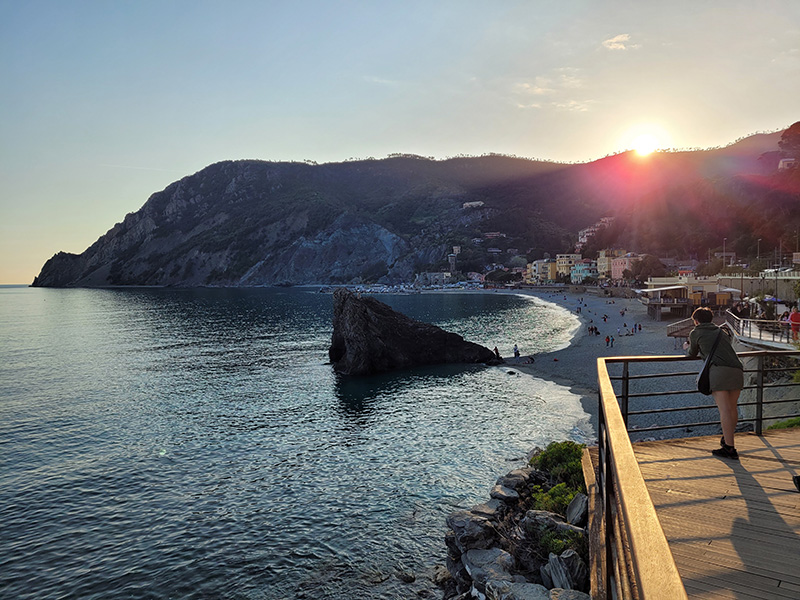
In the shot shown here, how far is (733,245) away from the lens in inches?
4001

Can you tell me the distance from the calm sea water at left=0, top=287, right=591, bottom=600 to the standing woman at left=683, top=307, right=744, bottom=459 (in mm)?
8170

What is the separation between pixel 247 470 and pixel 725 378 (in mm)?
17520

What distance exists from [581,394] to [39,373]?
4394cm

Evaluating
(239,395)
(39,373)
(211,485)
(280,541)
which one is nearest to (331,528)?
(280,541)

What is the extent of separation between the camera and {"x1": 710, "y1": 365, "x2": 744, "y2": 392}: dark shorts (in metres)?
6.46

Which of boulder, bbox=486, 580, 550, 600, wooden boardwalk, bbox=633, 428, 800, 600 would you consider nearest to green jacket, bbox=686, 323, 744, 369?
wooden boardwalk, bbox=633, 428, 800, 600

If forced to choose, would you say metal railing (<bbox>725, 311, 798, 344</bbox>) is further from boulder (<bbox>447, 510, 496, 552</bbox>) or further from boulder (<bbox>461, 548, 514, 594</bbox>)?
boulder (<bbox>461, 548, 514, 594</bbox>)

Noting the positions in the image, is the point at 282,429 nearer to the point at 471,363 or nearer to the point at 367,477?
the point at 367,477

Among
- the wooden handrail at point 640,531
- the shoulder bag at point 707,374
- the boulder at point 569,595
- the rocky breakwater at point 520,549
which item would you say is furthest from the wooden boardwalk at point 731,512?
the rocky breakwater at point 520,549

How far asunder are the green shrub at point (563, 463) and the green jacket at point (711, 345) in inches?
256

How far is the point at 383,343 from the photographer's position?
1619 inches

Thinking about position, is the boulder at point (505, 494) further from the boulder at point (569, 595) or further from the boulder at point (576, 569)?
the boulder at point (569, 595)

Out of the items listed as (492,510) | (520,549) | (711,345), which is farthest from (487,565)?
(711,345)

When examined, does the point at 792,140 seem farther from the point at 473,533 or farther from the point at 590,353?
the point at 473,533
